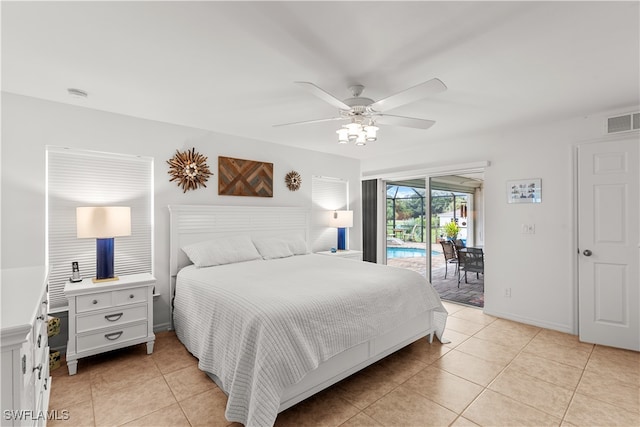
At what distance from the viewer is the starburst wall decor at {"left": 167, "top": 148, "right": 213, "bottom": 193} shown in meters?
3.53

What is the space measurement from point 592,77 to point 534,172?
4.77 feet

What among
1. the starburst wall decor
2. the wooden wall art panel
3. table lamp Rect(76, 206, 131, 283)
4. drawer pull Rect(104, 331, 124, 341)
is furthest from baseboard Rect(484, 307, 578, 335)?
table lamp Rect(76, 206, 131, 283)

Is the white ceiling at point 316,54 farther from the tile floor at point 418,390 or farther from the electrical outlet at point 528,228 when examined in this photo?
the tile floor at point 418,390

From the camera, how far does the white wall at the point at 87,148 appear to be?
2660mm

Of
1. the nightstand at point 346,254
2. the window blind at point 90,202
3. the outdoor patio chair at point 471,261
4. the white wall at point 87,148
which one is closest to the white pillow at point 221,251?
the white wall at point 87,148

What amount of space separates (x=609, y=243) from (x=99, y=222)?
4942 mm

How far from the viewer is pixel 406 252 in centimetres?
534

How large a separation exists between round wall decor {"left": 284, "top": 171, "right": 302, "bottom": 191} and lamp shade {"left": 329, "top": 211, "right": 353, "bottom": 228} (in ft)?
2.50

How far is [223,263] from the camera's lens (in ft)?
11.3

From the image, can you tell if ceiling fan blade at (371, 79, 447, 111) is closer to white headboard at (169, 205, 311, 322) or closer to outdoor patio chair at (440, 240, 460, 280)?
white headboard at (169, 205, 311, 322)

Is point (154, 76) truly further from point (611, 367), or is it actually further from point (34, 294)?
point (611, 367)

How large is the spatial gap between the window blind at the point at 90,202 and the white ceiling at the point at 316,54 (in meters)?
0.56

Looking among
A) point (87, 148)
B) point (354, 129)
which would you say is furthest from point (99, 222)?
point (354, 129)

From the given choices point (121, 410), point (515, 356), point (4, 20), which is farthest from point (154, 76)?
point (515, 356)
